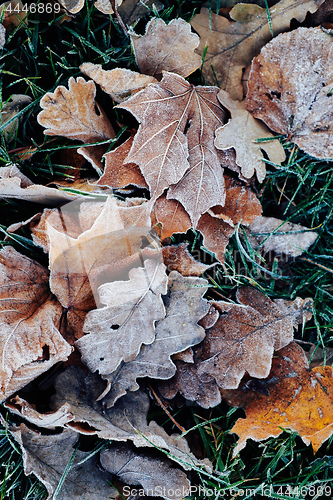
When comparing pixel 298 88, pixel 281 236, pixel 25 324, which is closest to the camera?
pixel 25 324

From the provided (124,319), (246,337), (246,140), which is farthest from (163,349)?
(246,140)

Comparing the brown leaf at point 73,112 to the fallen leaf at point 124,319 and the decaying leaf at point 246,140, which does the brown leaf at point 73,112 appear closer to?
the decaying leaf at point 246,140

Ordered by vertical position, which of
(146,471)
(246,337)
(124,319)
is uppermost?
(124,319)

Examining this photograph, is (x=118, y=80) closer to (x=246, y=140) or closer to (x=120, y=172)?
(x=120, y=172)

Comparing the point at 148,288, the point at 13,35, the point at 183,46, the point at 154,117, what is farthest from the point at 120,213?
the point at 13,35

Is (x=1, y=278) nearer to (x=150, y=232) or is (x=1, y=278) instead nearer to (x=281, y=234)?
(x=150, y=232)

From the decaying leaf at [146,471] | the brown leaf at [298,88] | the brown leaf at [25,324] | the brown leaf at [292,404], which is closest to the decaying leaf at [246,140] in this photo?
the brown leaf at [298,88]
